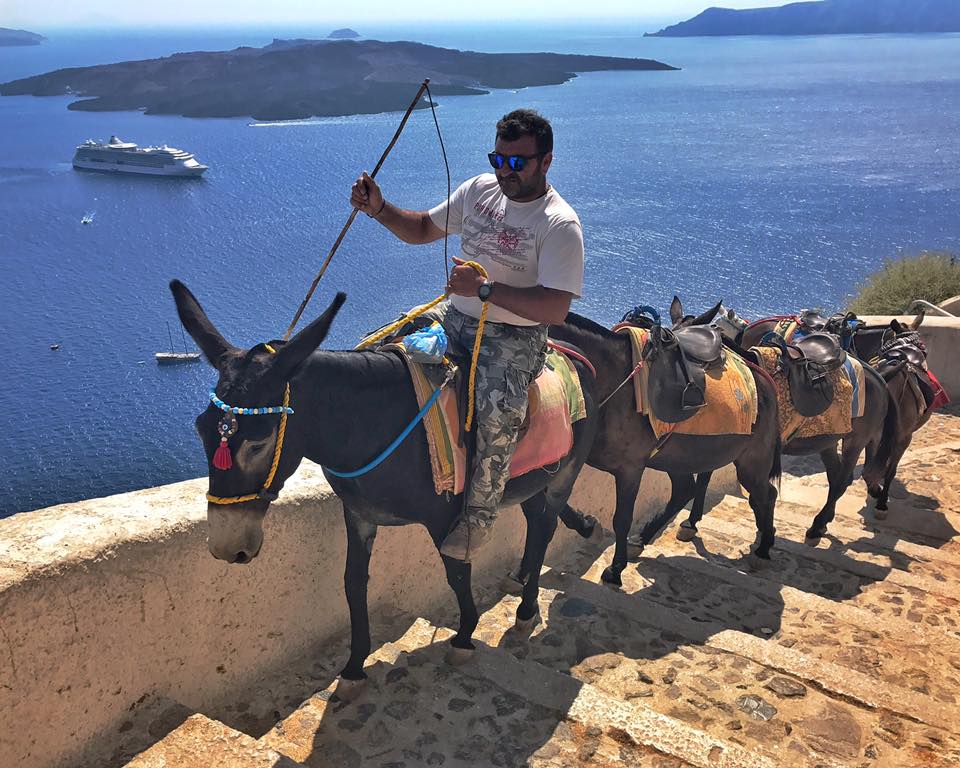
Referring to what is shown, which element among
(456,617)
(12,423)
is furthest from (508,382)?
(12,423)

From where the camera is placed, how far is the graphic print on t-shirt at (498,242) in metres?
4.78

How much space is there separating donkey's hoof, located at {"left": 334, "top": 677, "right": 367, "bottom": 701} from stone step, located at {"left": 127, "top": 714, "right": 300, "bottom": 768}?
976 millimetres

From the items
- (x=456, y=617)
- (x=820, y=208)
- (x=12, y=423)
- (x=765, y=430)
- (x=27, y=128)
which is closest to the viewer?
(x=456, y=617)

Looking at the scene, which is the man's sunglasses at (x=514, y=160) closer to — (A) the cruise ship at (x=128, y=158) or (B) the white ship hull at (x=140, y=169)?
(B) the white ship hull at (x=140, y=169)

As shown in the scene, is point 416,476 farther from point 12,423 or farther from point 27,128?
point 27,128

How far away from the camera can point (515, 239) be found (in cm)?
480

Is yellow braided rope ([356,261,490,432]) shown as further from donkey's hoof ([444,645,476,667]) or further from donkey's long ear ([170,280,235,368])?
donkey's hoof ([444,645,476,667])

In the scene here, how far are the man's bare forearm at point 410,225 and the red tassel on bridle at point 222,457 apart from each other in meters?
1.81

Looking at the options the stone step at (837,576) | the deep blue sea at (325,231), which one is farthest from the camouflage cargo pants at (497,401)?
the deep blue sea at (325,231)

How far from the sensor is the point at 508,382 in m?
4.88

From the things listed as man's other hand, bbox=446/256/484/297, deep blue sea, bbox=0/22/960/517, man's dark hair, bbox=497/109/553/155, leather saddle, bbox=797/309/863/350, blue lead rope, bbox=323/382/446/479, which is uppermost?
man's dark hair, bbox=497/109/553/155

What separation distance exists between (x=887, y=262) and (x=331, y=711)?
24.4 metres

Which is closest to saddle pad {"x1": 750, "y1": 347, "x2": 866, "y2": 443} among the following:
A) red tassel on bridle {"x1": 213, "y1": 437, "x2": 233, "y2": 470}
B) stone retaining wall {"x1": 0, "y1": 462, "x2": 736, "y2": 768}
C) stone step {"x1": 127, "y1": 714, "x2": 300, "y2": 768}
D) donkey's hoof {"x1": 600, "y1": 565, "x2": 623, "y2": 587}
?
donkey's hoof {"x1": 600, "y1": 565, "x2": 623, "y2": 587}

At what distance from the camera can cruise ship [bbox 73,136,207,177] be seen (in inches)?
2958
